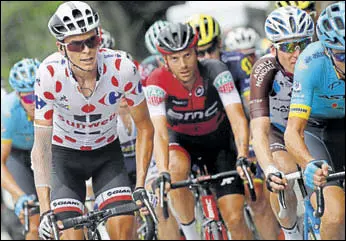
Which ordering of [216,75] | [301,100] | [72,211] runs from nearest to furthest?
[301,100] → [72,211] → [216,75]

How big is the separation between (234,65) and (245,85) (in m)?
0.24

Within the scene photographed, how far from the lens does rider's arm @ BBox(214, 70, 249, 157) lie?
28.8ft

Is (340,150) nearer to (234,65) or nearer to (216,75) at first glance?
(216,75)

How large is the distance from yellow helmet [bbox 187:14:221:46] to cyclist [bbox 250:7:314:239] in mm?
2515

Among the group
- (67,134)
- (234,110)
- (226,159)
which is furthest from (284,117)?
(67,134)

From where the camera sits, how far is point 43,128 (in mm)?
7664

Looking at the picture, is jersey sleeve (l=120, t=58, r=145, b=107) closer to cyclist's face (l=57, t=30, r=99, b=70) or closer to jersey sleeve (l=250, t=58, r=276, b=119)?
cyclist's face (l=57, t=30, r=99, b=70)

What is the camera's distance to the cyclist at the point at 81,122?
7.58 meters

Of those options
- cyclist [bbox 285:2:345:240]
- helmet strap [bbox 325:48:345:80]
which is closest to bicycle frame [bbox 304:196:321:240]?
cyclist [bbox 285:2:345:240]

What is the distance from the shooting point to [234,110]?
8.92 metres

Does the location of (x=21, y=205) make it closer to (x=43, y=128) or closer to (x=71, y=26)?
(x=43, y=128)

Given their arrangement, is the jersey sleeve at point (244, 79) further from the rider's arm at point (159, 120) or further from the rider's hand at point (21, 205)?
the rider's hand at point (21, 205)

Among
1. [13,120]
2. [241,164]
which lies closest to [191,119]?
[241,164]

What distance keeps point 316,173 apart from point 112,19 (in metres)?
13.6
